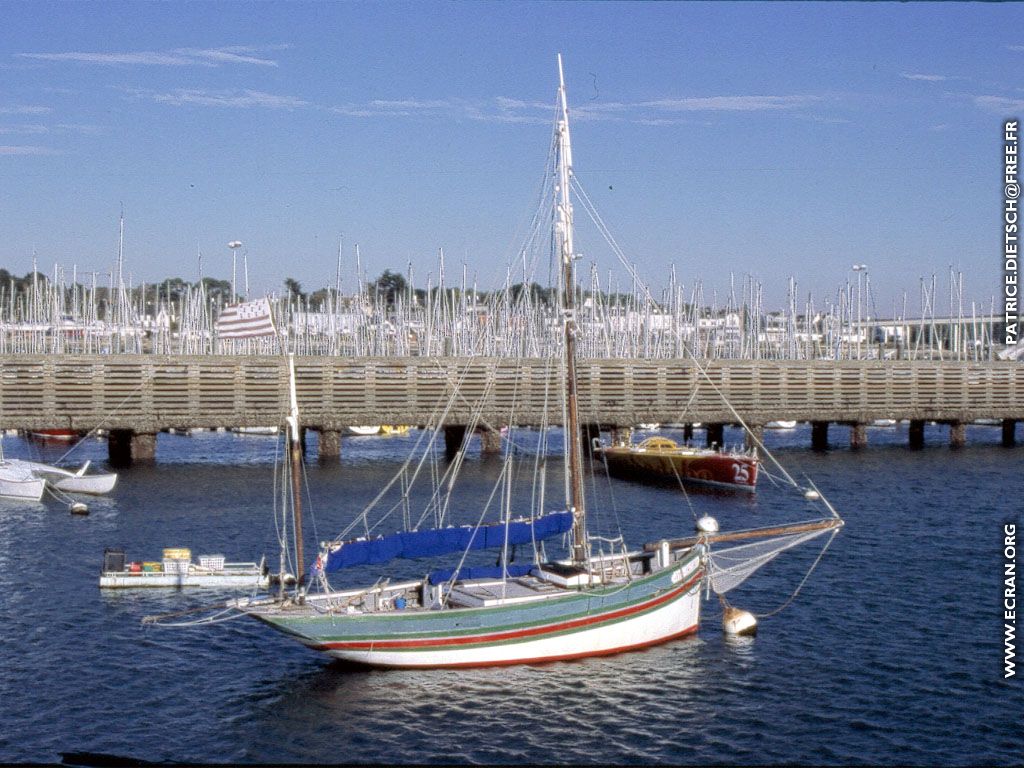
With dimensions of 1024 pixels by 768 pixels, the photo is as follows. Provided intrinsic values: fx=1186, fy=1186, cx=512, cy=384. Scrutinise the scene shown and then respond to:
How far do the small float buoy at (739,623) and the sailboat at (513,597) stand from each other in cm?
89

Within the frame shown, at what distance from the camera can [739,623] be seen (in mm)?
33219

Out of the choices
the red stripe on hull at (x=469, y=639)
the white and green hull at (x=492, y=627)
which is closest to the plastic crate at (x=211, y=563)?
the white and green hull at (x=492, y=627)

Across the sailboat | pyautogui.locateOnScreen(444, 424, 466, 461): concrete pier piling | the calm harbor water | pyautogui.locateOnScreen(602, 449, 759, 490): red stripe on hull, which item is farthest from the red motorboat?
the sailboat

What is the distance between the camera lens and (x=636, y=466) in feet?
238

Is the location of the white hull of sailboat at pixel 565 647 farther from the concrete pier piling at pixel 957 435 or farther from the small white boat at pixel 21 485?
the concrete pier piling at pixel 957 435

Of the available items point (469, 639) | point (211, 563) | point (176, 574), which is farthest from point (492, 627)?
point (176, 574)

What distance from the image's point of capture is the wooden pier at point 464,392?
72.6 meters

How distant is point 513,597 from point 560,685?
8.37 ft

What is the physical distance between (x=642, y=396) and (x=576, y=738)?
5869 centimetres

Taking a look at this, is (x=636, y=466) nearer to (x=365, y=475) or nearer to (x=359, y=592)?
(x=365, y=475)

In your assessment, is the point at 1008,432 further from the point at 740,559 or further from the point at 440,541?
the point at 440,541

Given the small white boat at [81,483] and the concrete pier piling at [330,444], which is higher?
the concrete pier piling at [330,444]

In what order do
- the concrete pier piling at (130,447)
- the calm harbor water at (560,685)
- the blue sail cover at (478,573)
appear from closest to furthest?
the calm harbor water at (560,685), the blue sail cover at (478,573), the concrete pier piling at (130,447)

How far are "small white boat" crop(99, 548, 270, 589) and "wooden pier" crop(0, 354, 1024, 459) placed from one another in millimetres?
25582
